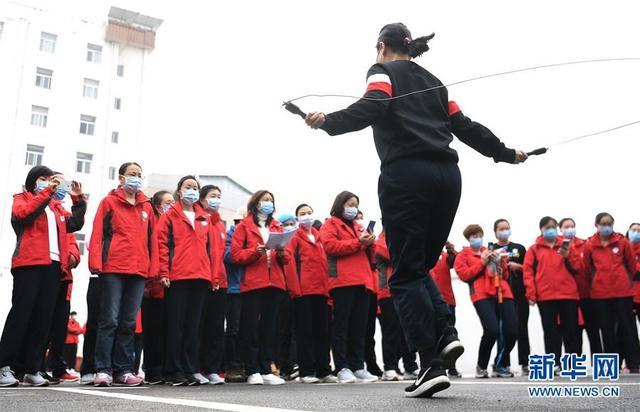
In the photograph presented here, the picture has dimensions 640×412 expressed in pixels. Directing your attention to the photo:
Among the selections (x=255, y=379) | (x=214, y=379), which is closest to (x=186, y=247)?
(x=214, y=379)

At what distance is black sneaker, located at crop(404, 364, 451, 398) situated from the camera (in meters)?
3.49

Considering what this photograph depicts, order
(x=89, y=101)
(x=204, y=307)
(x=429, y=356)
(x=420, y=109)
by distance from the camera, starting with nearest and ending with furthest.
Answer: (x=429, y=356), (x=420, y=109), (x=204, y=307), (x=89, y=101)

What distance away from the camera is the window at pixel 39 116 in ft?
139

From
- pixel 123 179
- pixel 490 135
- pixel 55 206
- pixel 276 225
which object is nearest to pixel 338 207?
pixel 276 225

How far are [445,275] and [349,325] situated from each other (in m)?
2.37

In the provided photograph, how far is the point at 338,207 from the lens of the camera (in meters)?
7.76

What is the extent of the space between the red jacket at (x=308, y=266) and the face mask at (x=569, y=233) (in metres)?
3.70

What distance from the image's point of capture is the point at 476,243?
9.07 meters

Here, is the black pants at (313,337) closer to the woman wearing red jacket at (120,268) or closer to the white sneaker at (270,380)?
the white sneaker at (270,380)

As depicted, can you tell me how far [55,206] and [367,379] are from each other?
363 centimetres

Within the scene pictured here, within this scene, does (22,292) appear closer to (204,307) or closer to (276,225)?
(204,307)

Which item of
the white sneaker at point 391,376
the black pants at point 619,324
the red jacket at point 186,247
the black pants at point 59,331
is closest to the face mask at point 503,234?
the black pants at point 619,324

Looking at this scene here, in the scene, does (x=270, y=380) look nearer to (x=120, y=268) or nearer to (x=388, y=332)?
(x=120, y=268)

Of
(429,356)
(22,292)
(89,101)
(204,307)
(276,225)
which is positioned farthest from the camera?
(89,101)
